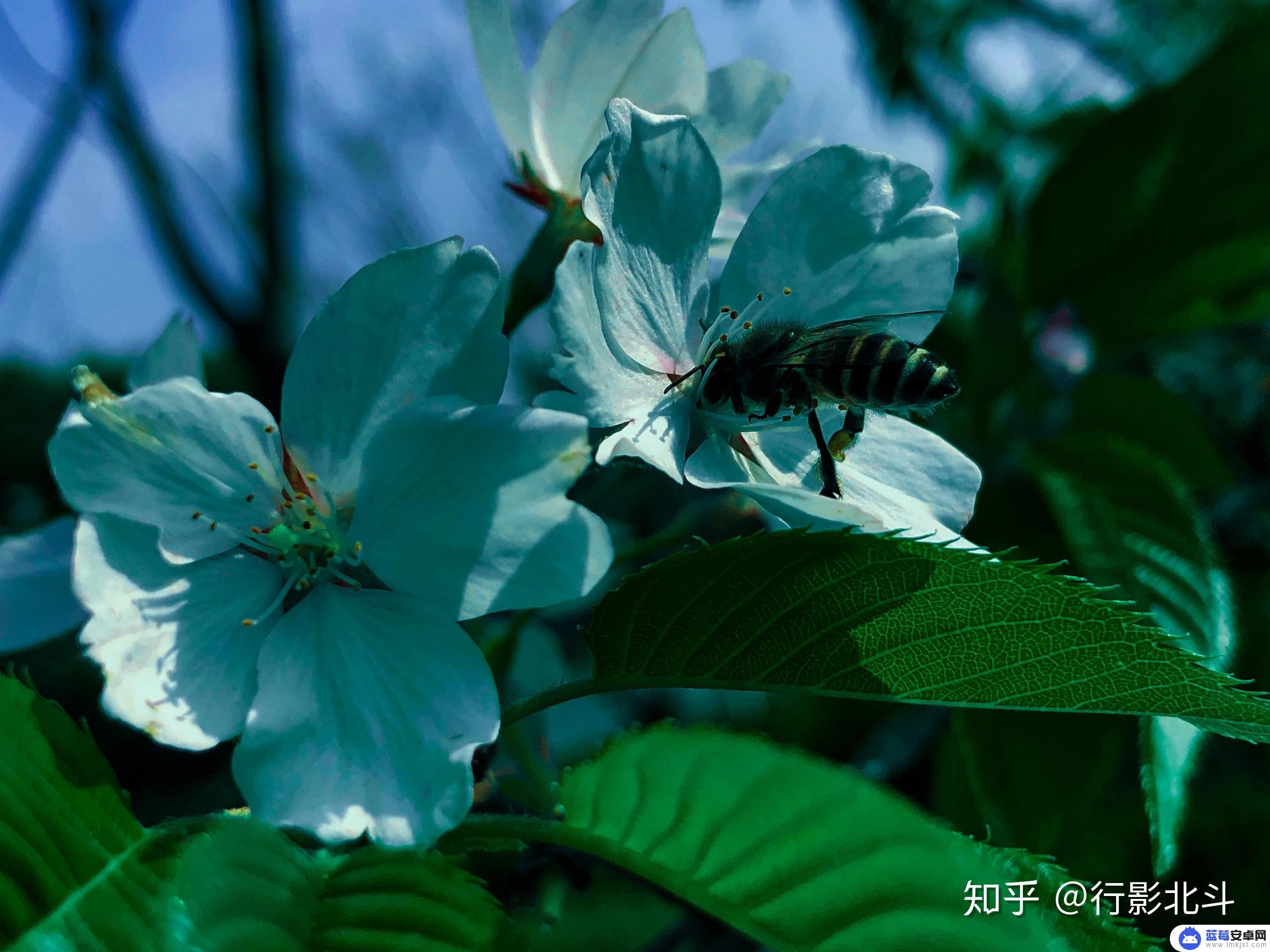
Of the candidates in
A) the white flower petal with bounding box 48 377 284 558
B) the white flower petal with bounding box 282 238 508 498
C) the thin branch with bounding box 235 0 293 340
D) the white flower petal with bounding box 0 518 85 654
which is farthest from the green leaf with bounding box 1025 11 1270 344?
the thin branch with bounding box 235 0 293 340

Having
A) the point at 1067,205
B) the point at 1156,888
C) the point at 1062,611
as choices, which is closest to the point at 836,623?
the point at 1062,611

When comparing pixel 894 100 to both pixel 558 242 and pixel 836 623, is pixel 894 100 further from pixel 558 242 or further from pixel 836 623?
pixel 836 623

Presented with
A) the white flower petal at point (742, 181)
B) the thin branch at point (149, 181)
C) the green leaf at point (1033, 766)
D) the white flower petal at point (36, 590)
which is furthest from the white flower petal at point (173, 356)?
the thin branch at point (149, 181)

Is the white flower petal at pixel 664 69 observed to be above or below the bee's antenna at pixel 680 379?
above

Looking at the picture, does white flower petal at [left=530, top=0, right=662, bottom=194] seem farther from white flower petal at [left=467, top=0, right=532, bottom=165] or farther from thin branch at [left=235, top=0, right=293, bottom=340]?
thin branch at [left=235, top=0, right=293, bottom=340]

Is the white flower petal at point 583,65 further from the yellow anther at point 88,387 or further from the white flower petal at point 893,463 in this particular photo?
the yellow anther at point 88,387

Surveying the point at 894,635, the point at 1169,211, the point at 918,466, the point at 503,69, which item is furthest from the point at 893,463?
the point at 1169,211

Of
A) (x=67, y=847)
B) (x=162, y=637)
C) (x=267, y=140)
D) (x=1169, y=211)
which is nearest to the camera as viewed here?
(x=67, y=847)

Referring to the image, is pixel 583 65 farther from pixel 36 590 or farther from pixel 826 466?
pixel 36 590
